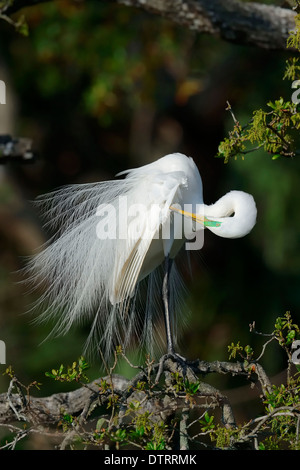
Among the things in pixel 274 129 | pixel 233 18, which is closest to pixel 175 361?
pixel 274 129

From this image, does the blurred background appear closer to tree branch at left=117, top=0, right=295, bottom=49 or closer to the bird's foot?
tree branch at left=117, top=0, right=295, bottom=49

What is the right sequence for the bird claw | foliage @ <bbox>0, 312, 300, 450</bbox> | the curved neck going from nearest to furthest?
foliage @ <bbox>0, 312, 300, 450</bbox> < the bird claw < the curved neck

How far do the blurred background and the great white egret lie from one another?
1809 millimetres

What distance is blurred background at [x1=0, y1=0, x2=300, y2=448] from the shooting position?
471 cm

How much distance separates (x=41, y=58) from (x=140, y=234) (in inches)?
107

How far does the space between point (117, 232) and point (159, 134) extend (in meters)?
2.76

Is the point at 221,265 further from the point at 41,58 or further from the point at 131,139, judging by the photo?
the point at 41,58

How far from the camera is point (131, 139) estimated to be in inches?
214

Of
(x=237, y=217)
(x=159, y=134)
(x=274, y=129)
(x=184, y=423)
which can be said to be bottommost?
(x=184, y=423)

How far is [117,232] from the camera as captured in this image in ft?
8.64

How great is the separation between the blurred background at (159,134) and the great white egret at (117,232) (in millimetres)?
1809

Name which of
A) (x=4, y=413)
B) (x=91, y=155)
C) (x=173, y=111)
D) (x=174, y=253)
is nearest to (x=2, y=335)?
(x=91, y=155)

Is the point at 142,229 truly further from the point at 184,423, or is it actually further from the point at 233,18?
the point at 184,423

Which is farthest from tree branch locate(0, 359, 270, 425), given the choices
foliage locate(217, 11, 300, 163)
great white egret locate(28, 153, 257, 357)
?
foliage locate(217, 11, 300, 163)
